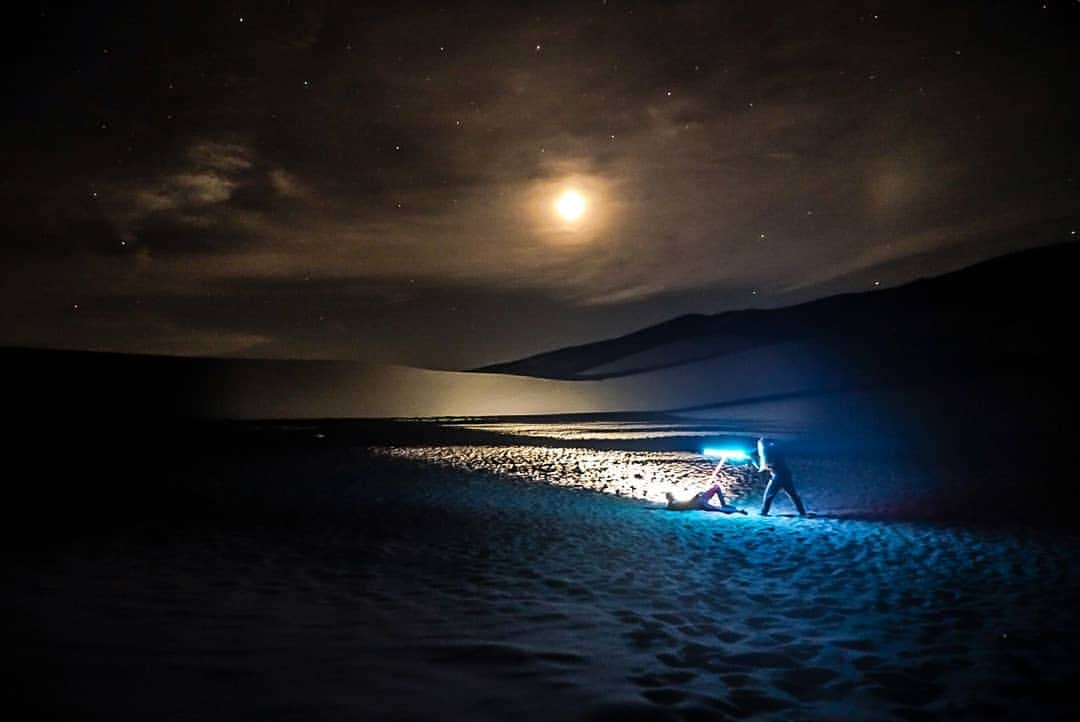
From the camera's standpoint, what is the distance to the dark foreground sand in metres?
3.85

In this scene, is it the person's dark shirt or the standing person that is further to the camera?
the person's dark shirt

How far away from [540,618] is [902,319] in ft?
375

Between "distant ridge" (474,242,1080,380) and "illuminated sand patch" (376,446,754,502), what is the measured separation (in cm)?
5977

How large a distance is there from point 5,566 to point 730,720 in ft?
25.2

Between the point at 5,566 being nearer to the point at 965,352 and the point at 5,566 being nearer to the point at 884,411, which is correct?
the point at 884,411

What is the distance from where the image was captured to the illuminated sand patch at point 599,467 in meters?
15.8

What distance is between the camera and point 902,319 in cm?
10394

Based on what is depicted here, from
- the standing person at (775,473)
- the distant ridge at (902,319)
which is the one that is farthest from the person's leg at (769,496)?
the distant ridge at (902,319)

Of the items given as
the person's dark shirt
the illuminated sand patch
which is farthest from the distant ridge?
the person's dark shirt

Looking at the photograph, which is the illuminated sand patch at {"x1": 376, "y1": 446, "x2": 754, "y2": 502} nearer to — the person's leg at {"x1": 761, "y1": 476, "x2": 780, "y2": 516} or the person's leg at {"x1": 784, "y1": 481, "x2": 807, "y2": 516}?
the person's leg at {"x1": 761, "y1": 476, "x2": 780, "y2": 516}

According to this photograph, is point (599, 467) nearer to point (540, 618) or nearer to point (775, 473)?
point (775, 473)

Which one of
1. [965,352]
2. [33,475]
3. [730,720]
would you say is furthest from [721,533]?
[965,352]

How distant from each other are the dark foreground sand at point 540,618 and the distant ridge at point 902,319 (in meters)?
70.4

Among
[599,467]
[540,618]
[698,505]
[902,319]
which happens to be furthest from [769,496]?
[902,319]
